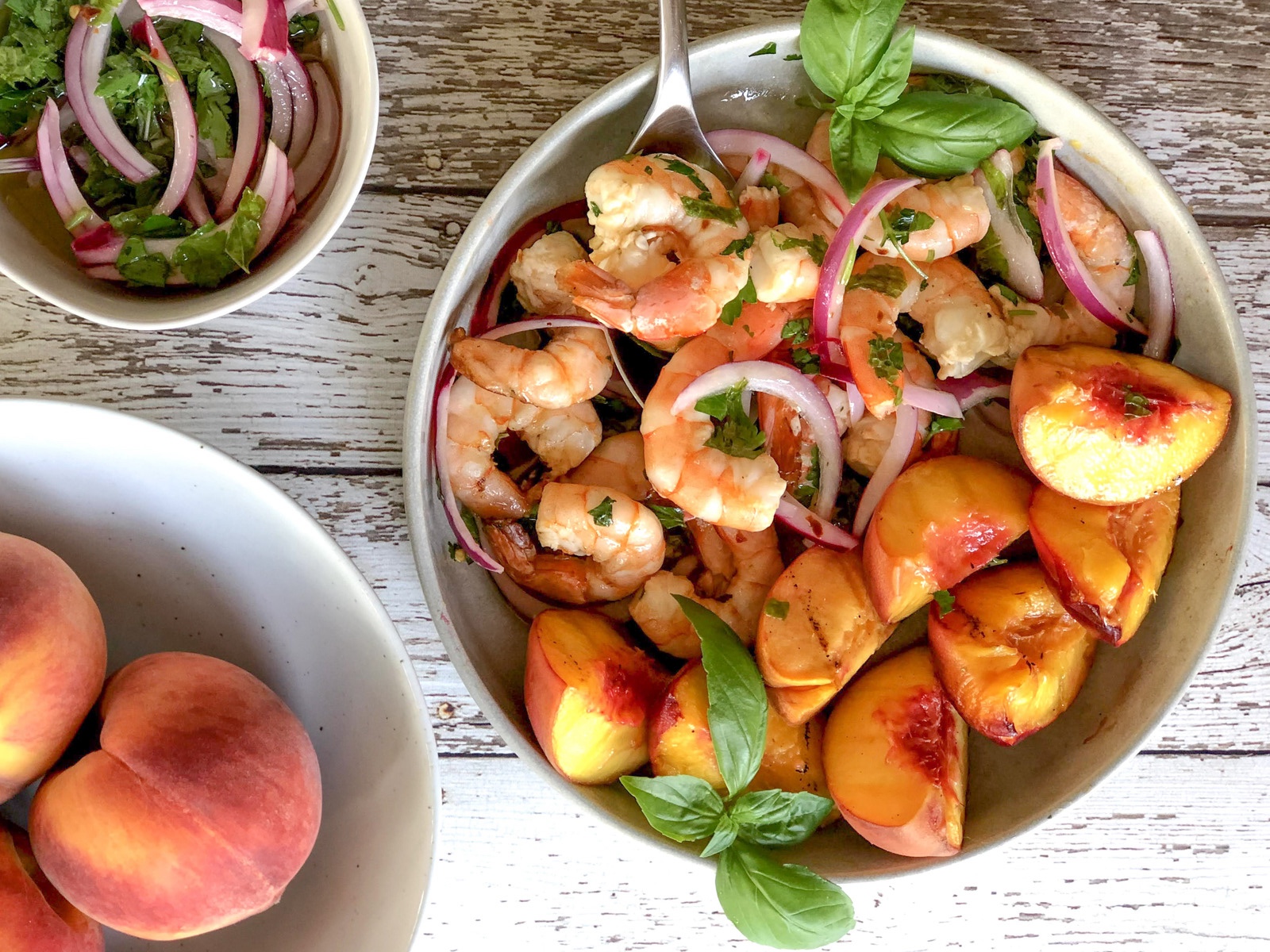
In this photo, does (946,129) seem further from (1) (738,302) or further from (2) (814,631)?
(2) (814,631)

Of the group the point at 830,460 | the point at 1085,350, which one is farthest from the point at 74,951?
the point at 1085,350

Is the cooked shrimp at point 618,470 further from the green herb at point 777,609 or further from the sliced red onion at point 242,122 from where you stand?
the sliced red onion at point 242,122

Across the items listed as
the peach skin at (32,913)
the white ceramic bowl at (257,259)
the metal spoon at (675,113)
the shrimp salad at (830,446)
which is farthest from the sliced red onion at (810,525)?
the peach skin at (32,913)

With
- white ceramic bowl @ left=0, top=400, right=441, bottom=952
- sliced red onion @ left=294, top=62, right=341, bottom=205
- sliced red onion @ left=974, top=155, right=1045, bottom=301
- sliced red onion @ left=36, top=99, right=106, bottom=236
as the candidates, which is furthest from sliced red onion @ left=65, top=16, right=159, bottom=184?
sliced red onion @ left=974, top=155, right=1045, bottom=301

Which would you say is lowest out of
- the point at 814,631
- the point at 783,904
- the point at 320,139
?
the point at 783,904

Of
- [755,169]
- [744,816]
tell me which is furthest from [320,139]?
[744,816]

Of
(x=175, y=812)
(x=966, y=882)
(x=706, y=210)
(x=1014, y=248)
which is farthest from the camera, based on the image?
(x=966, y=882)

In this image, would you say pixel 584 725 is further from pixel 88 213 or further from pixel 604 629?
pixel 88 213
